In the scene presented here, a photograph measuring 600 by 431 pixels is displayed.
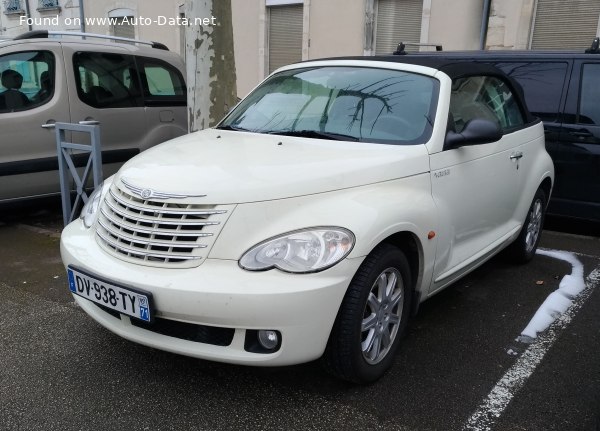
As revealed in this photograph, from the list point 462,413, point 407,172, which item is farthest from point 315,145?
point 462,413

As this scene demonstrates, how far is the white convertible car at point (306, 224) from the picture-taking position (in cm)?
227

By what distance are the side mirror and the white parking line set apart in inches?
48.3

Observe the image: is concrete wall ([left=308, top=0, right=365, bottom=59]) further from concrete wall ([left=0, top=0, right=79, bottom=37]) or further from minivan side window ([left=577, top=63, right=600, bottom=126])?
concrete wall ([left=0, top=0, right=79, bottom=37])

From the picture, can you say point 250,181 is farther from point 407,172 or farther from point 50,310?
point 50,310

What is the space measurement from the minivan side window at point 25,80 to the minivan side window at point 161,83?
1056mm

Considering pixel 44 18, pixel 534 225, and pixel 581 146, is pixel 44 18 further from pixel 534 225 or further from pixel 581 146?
pixel 534 225

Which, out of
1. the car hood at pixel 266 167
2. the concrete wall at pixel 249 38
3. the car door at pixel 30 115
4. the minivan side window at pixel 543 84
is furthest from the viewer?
the concrete wall at pixel 249 38

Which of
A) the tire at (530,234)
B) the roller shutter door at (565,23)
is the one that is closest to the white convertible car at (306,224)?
the tire at (530,234)

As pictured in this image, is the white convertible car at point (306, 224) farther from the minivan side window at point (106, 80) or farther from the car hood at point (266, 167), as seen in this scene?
the minivan side window at point (106, 80)

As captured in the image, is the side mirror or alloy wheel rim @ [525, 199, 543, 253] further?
alloy wheel rim @ [525, 199, 543, 253]

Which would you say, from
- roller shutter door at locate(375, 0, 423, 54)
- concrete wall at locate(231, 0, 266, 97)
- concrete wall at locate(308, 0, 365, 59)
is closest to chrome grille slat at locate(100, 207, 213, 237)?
roller shutter door at locate(375, 0, 423, 54)

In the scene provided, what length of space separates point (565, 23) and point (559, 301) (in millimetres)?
6663

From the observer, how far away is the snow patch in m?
3.39

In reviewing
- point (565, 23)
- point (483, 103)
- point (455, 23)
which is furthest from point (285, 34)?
point (483, 103)
